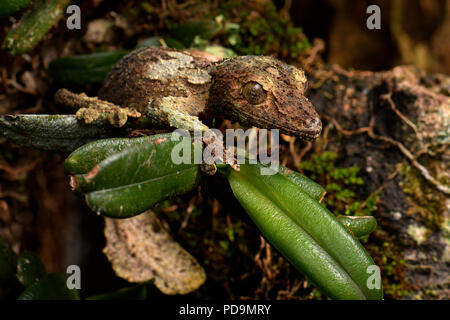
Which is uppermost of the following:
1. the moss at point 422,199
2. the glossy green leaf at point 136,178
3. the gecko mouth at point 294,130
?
the gecko mouth at point 294,130

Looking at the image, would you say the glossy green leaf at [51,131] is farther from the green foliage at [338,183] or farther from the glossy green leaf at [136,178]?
the green foliage at [338,183]

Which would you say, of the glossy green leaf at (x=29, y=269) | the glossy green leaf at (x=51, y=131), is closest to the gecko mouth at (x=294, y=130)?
the glossy green leaf at (x=51, y=131)

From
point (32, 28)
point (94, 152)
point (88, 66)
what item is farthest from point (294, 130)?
point (32, 28)

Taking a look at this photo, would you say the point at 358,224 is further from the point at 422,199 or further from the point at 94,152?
the point at 94,152
